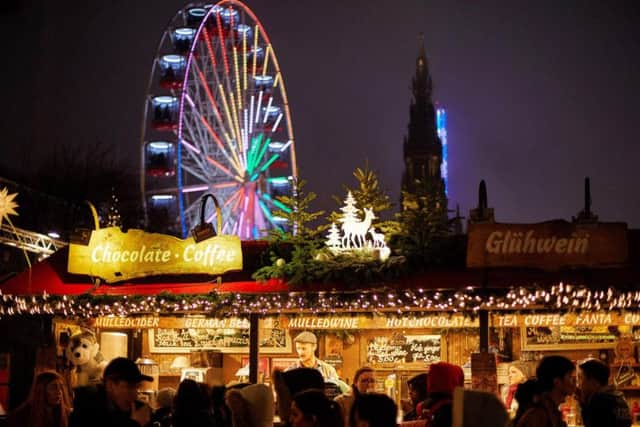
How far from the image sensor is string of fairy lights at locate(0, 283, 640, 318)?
12.1 m

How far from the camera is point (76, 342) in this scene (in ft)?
47.5

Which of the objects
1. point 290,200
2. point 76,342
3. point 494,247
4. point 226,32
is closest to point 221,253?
point 290,200

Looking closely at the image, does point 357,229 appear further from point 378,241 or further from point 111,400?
point 111,400

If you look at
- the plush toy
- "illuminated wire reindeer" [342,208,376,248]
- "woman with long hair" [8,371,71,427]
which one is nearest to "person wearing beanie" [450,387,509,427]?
"woman with long hair" [8,371,71,427]

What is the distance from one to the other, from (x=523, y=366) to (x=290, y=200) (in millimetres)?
3803

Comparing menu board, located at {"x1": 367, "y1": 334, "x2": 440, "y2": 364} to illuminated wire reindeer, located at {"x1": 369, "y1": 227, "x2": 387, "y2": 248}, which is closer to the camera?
illuminated wire reindeer, located at {"x1": 369, "y1": 227, "x2": 387, "y2": 248}

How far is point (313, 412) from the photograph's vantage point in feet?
18.9

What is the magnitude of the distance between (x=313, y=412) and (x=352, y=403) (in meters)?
0.26

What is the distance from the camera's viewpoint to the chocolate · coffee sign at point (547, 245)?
1206cm

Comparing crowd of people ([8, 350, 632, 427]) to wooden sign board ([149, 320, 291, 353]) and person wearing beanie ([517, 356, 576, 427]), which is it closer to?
person wearing beanie ([517, 356, 576, 427])

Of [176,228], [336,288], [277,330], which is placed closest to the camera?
[336,288]

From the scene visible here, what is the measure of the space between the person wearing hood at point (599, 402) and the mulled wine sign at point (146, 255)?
271 inches

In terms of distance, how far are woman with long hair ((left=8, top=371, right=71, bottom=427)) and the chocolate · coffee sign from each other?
5.45m

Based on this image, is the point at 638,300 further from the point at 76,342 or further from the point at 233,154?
the point at 233,154
